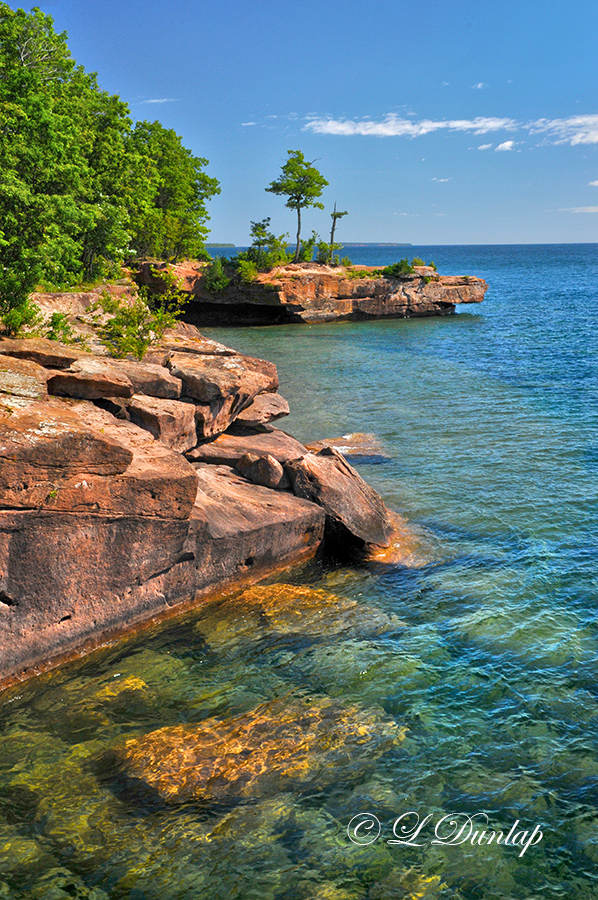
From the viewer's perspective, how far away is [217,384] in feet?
59.5

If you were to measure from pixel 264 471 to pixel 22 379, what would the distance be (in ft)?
20.8

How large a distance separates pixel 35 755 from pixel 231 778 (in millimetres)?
3011

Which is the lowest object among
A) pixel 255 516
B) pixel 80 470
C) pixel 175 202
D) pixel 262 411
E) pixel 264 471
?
pixel 255 516

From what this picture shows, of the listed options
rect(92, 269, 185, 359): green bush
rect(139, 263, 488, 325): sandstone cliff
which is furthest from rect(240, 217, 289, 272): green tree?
rect(92, 269, 185, 359): green bush

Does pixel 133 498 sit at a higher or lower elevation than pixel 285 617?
higher

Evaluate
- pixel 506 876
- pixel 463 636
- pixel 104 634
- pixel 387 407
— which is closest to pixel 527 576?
pixel 463 636

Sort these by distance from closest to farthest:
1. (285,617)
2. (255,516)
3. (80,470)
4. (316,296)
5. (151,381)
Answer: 1. (80,470)
2. (285,617)
3. (255,516)
4. (151,381)
5. (316,296)

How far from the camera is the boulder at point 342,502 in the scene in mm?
16391

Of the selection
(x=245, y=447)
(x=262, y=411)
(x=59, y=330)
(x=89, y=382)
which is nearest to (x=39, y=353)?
(x=89, y=382)

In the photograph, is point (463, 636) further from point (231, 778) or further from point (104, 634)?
point (104, 634)

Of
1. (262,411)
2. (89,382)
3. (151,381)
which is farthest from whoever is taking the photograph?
(262,411)

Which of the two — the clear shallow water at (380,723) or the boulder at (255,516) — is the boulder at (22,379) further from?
the clear shallow water at (380,723)

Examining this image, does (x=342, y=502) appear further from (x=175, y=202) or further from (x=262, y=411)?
(x=175, y=202)

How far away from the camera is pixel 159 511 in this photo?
12.9 meters
